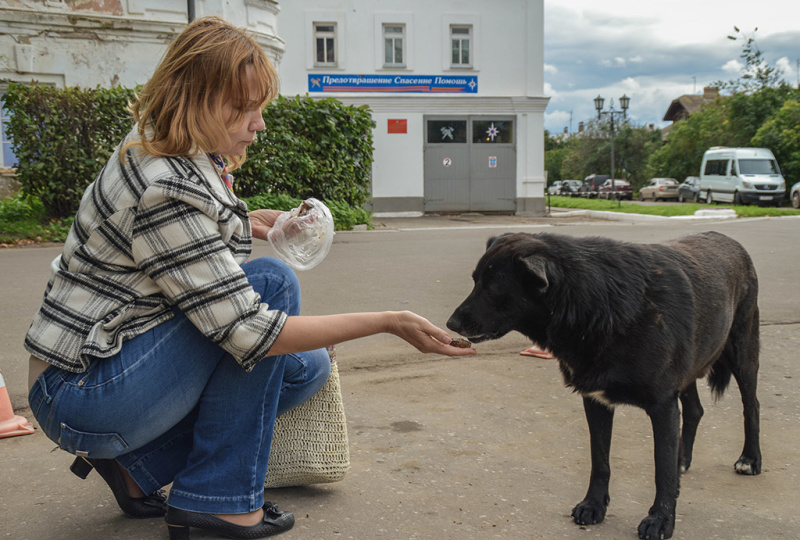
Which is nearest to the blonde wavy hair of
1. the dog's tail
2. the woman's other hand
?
the woman's other hand

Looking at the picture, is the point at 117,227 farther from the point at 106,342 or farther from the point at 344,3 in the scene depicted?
the point at 344,3

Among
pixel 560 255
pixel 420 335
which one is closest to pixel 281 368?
pixel 420 335

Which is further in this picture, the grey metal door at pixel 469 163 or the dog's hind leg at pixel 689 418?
the grey metal door at pixel 469 163

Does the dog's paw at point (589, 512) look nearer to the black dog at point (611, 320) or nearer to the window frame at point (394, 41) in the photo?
the black dog at point (611, 320)

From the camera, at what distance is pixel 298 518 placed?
2.69 metres

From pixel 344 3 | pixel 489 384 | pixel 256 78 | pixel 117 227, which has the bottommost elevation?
pixel 489 384

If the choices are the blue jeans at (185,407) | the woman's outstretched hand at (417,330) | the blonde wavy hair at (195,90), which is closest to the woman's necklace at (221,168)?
the blonde wavy hair at (195,90)

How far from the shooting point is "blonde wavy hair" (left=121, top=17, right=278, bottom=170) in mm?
2211

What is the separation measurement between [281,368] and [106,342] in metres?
0.57

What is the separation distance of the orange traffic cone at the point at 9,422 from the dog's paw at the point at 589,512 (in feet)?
8.68

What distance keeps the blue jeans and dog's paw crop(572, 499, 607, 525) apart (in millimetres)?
1114

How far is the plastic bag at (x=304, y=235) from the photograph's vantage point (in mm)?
2914

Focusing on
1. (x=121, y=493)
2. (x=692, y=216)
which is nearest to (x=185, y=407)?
(x=121, y=493)

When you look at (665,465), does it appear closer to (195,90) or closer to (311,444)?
(311,444)
